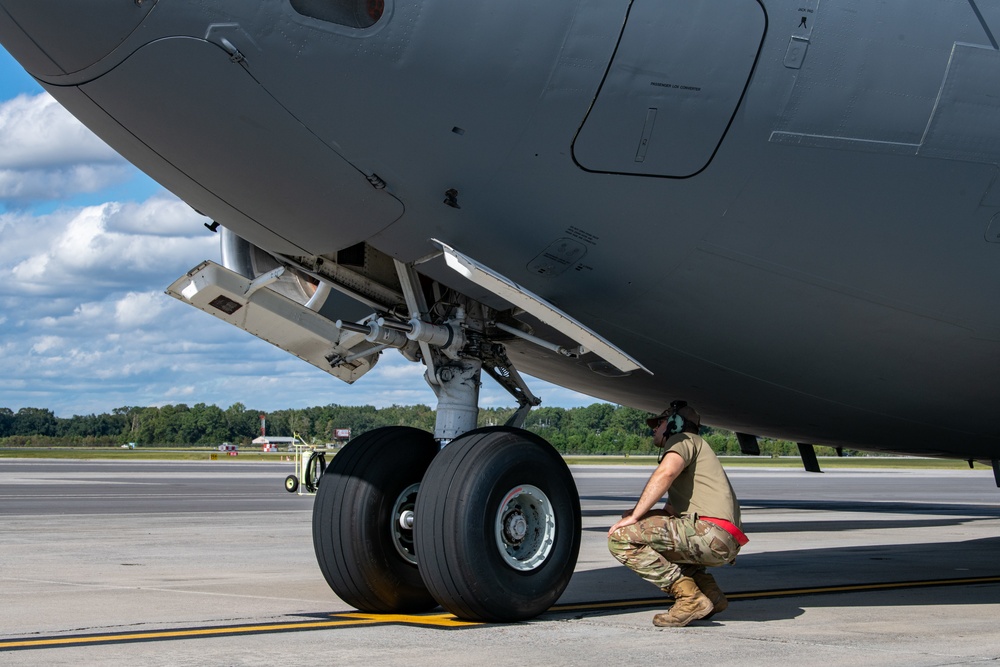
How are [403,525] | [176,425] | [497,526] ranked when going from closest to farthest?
1. [497,526]
2. [403,525]
3. [176,425]

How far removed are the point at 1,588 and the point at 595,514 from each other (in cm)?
1326

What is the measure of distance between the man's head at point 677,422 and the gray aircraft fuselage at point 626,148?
33cm

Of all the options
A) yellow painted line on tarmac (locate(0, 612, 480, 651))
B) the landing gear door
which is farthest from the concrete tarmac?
the landing gear door

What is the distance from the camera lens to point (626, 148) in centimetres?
697

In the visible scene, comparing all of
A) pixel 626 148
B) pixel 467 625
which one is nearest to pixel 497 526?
pixel 467 625

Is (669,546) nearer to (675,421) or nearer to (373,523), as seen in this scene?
(675,421)

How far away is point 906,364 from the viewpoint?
8523 millimetres

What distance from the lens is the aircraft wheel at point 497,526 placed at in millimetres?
7258

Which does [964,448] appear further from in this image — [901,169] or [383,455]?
[383,455]

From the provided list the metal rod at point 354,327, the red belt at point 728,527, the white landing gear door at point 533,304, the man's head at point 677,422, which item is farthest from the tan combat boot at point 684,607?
the metal rod at point 354,327

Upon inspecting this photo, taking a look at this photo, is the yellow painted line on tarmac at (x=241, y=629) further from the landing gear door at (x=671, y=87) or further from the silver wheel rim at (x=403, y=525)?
the landing gear door at (x=671, y=87)

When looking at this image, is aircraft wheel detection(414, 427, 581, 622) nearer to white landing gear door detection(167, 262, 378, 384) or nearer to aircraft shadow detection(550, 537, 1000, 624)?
aircraft shadow detection(550, 537, 1000, 624)

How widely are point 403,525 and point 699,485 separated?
2.12 meters

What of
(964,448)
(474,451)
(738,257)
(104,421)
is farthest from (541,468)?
(104,421)
